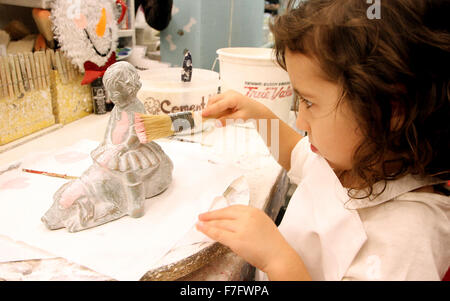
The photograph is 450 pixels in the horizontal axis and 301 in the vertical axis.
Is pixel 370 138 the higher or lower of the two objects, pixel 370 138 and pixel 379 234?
the higher

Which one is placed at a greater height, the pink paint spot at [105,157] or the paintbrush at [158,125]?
the paintbrush at [158,125]

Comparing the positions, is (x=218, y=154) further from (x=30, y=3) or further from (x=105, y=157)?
(x=30, y=3)

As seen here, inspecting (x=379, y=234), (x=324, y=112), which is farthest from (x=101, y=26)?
(x=379, y=234)

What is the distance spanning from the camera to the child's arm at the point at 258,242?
466 mm

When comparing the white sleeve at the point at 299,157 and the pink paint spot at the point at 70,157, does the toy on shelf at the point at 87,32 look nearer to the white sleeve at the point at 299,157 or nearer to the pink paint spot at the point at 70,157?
the pink paint spot at the point at 70,157

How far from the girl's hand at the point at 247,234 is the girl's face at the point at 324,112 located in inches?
6.1

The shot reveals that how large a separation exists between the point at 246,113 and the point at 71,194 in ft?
1.38

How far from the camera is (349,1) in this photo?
Answer: 411mm

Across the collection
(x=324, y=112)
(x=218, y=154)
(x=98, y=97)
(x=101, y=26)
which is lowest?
(x=218, y=154)

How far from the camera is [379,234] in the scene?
1.55 ft

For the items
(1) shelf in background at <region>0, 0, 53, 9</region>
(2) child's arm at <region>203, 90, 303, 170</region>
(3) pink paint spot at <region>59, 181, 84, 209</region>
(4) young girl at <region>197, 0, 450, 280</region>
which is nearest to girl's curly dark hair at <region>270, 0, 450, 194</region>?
(4) young girl at <region>197, 0, 450, 280</region>

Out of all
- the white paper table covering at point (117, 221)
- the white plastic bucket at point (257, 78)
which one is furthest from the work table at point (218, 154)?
the white plastic bucket at point (257, 78)
